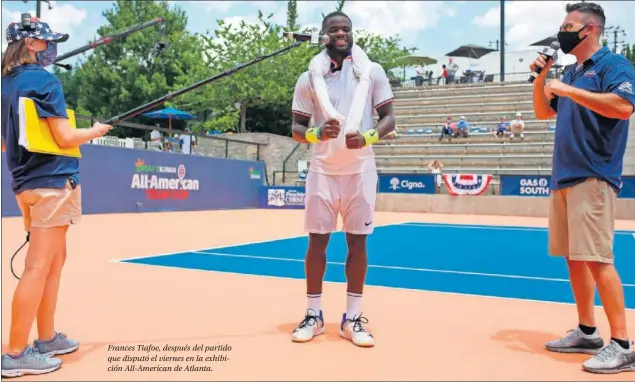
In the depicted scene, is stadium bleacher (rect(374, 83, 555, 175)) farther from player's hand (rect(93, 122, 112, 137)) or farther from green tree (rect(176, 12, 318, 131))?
player's hand (rect(93, 122, 112, 137))

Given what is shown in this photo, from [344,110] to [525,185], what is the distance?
18.7 metres

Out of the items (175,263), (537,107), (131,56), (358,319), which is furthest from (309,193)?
(131,56)

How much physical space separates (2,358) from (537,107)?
3.58m

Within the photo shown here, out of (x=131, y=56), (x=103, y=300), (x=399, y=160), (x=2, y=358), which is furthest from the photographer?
(x=131, y=56)

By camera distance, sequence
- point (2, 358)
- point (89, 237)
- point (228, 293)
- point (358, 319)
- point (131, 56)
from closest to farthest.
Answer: point (2, 358) < point (358, 319) < point (228, 293) < point (89, 237) < point (131, 56)

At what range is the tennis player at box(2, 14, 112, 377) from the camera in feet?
10.9

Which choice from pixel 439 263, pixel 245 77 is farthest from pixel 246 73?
pixel 439 263

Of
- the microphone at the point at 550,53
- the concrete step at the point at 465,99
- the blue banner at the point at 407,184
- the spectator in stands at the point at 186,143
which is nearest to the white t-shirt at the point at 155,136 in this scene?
the spectator in stands at the point at 186,143

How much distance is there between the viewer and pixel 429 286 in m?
6.25

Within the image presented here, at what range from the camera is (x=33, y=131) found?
3.30 meters

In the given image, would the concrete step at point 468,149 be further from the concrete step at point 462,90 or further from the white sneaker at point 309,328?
the white sneaker at point 309,328

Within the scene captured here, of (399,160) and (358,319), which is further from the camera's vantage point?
(399,160)

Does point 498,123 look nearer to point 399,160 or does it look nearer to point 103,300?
point 399,160

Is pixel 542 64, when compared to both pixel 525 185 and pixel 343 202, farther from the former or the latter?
pixel 525 185
